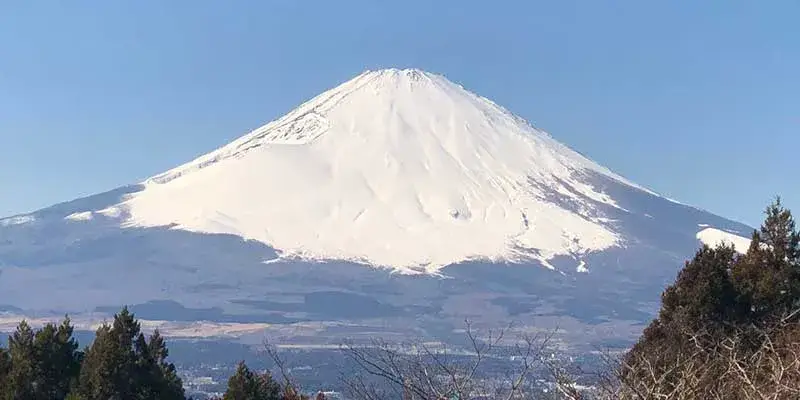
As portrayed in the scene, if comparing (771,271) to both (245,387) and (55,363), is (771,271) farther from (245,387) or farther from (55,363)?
(55,363)

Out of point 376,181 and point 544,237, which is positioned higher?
point 376,181

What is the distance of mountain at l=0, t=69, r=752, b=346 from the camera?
266 feet

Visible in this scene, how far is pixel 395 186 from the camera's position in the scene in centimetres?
10838

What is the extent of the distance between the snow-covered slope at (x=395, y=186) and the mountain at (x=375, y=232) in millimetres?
230

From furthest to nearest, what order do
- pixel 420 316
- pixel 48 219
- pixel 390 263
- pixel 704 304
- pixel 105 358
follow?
pixel 48 219, pixel 390 263, pixel 420 316, pixel 704 304, pixel 105 358

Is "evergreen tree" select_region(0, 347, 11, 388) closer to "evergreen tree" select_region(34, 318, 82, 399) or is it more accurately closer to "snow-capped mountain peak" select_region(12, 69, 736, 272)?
"evergreen tree" select_region(34, 318, 82, 399)

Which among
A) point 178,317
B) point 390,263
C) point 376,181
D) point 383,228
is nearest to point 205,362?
point 178,317

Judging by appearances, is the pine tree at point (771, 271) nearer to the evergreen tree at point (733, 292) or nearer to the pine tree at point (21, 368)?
the evergreen tree at point (733, 292)

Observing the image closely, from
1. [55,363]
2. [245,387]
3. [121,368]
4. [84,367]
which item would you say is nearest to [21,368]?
[55,363]

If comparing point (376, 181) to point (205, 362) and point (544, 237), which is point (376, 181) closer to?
point (544, 237)

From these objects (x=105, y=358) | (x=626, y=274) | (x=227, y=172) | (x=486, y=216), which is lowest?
(x=105, y=358)

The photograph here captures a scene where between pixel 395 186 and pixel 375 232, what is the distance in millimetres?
10876

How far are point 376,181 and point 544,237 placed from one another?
68.4 feet

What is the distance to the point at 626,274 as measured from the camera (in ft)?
299
